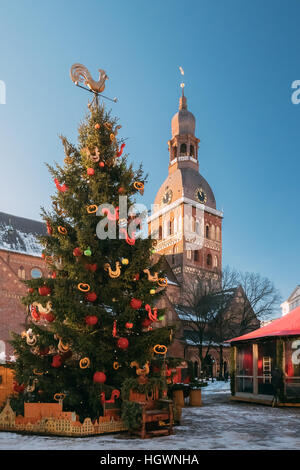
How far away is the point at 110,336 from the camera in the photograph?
36.8 feet

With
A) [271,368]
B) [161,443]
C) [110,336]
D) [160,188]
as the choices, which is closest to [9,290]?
[271,368]

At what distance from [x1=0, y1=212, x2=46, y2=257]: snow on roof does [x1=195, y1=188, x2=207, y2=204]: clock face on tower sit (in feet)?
104

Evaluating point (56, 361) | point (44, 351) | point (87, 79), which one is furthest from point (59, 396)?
point (87, 79)

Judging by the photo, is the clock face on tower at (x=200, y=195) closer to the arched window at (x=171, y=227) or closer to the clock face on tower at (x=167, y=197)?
the clock face on tower at (x=167, y=197)

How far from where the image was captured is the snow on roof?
40.0 meters

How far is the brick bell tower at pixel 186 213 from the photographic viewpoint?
222 feet

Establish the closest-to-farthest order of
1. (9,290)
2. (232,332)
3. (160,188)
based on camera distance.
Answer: (9,290) < (232,332) < (160,188)

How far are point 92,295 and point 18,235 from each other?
107 feet

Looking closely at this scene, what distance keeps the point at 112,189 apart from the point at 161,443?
704cm

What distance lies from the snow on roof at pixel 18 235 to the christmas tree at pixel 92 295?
2826 centimetres

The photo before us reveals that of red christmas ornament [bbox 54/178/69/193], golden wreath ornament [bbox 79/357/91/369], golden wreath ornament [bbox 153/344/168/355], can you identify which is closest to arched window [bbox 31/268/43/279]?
red christmas ornament [bbox 54/178/69/193]

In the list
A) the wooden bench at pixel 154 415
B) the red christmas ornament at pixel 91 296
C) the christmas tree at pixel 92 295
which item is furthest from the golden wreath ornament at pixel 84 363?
the red christmas ornament at pixel 91 296

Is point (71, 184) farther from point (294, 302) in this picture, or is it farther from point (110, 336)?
point (294, 302)

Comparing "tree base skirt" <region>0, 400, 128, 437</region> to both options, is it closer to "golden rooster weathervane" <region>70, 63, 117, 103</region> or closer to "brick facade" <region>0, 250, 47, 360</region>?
"golden rooster weathervane" <region>70, 63, 117, 103</region>
